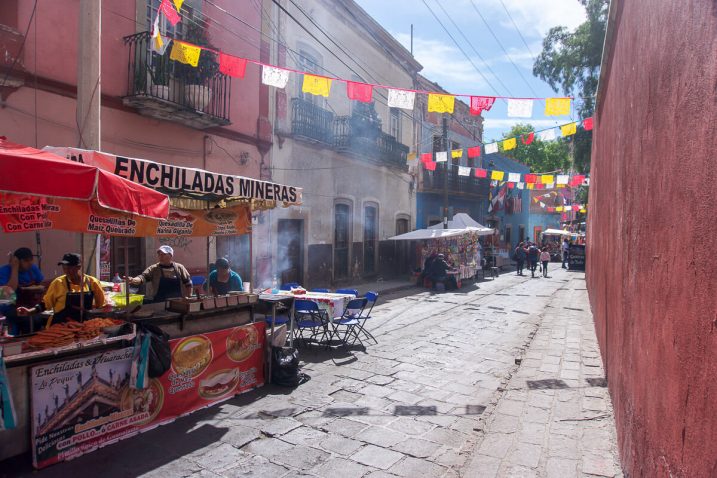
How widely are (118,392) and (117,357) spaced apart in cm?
32

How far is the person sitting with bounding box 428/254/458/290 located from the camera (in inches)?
677

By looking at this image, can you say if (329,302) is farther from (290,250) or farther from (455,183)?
(455,183)

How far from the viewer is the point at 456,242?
19.1 metres

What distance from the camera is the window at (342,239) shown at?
16.5m

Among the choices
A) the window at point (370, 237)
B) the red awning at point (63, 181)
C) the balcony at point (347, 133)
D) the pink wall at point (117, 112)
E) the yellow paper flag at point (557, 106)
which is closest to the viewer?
the red awning at point (63, 181)

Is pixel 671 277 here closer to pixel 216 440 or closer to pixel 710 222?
pixel 710 222

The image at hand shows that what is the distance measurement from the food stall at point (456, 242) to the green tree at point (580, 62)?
657cm

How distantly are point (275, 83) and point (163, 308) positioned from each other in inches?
210

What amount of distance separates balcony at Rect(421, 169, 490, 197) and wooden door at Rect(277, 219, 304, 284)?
9.93m

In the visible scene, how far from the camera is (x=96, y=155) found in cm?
473

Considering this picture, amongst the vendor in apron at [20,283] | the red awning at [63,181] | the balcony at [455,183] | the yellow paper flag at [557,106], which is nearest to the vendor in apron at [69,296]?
the vendor in apron at [20,283]

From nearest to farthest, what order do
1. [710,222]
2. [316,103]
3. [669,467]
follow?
[710,222]
[669,467]
[316,103]

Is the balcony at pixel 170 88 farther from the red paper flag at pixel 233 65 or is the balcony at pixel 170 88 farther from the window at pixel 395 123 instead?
the window at pixel 395 123

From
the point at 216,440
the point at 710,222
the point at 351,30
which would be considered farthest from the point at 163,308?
the point at 351,30
